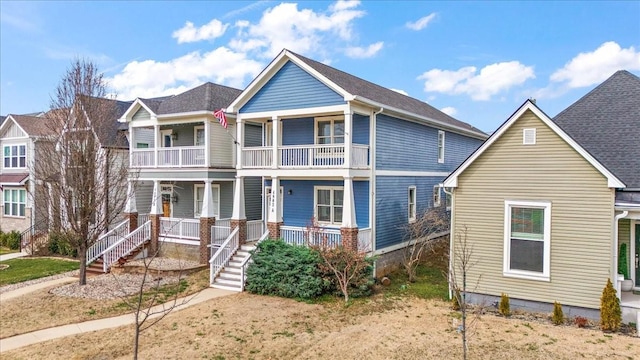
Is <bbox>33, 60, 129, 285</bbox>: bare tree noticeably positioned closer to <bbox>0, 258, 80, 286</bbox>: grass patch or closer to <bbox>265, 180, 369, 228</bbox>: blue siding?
<bbox>0, 258, 80, 286</bbox>: grass patch

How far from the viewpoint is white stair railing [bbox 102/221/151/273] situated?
19078mm

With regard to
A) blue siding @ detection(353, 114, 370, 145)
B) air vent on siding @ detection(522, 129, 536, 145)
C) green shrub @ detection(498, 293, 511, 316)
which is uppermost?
blue siding @ detection(353, 114, 370, 145)

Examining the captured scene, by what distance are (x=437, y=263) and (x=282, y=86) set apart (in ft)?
35.3

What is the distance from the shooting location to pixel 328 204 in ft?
59.9

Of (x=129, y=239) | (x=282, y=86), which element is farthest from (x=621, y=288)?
(x=129, y=239)

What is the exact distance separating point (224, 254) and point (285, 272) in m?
3.67

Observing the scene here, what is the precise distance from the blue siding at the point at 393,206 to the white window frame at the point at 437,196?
176 centimetres

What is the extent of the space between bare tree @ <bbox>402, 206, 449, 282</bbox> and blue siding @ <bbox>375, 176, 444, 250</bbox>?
0.50 m

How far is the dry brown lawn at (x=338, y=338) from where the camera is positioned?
9.50 meters

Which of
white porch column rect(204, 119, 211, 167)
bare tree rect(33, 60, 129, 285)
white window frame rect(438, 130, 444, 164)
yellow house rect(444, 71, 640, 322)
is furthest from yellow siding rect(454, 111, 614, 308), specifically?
bare tree rect(33, 60, 129, 285)

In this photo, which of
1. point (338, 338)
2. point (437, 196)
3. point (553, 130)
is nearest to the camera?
point (338, 338)

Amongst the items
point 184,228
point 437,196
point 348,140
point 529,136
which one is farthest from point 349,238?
point 437,196

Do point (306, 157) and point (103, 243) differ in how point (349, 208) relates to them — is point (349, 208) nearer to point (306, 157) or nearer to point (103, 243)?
point (306, 157)

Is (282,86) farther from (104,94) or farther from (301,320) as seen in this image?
(301,320)
